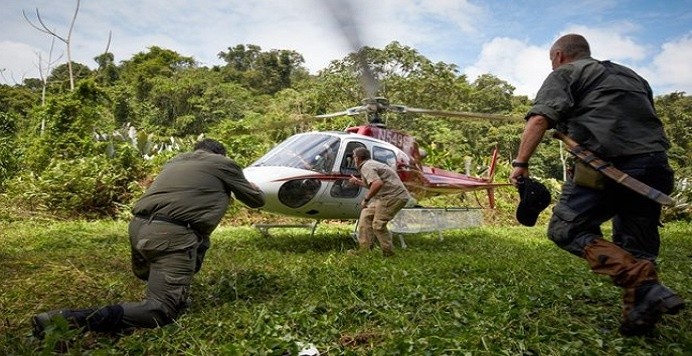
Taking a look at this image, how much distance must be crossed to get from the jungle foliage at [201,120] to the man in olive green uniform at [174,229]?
134 inches

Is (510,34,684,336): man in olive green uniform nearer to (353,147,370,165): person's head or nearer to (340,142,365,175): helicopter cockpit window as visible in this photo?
(353,147,370,165): person's head

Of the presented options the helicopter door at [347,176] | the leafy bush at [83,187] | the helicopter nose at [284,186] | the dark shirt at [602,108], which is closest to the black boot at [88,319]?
the dark shirt at [602,108]

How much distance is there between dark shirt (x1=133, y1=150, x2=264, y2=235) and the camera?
360 centimetres

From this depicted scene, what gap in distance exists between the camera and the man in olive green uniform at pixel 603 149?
289 centimetres

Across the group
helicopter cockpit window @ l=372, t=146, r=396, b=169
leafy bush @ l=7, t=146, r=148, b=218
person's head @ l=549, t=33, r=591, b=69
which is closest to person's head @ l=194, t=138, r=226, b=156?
person's head @ l=549, t=33, r=591, b=69

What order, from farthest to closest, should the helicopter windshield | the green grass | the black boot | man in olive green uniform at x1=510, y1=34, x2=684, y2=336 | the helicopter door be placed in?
the helicopter door → the helicopter windshield → man in olive green uniform at x1=510, y1=34, x2=684, y2=336 → the black boot → the green grass

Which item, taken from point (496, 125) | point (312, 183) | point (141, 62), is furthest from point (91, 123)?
point (141, 62)

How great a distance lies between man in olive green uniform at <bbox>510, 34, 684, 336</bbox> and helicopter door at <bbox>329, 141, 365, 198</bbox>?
4.43m

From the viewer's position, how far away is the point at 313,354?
102 inches

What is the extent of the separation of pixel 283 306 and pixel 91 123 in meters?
13.1

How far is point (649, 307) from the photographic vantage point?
8.50ft

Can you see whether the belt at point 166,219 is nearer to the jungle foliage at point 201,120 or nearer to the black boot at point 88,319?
the black boot at point 88,319

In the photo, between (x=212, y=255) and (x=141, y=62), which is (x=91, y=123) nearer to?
(x=212, y=255)

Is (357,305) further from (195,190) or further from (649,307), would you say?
(649,307)
